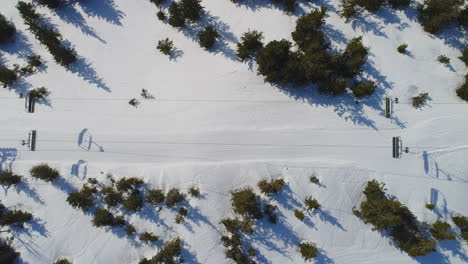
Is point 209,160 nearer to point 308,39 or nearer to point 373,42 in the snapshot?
point 308,39

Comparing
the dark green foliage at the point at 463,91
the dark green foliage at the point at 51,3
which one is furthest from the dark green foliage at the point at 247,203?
the dark green foliage at the point at 51,3

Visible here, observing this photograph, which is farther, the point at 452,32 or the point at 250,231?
the point at 452,32

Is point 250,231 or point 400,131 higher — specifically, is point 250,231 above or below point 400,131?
below

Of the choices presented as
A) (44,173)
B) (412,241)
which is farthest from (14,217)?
(412,241)

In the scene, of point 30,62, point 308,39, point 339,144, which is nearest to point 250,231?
point 339,144

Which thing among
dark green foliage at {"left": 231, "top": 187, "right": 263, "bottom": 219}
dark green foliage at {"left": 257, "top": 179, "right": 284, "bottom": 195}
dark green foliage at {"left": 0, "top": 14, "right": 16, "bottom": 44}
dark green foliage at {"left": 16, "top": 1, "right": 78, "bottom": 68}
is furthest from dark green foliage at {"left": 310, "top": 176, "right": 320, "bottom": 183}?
dark green foliage at {"left": 0, "top": 14, "right": 16, "bottom": 44}

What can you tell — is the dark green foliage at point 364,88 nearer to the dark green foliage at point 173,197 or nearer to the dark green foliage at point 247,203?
the dark green foliage at point 247,203
